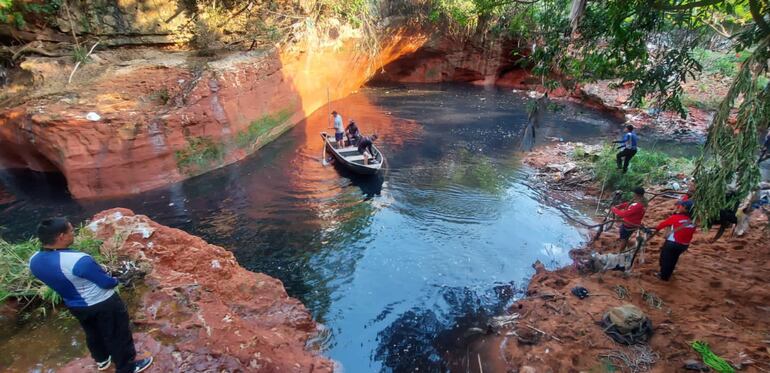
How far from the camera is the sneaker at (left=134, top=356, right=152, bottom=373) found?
→ 12.0 ft

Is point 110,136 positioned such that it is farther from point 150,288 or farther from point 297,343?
point 297,343

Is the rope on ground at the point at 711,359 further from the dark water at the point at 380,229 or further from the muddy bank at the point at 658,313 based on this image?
the dark water at the point at 380,229

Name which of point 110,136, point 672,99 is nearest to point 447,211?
point 672,99

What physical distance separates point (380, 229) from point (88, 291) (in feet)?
22.1

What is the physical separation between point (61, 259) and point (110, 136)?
28.5ft

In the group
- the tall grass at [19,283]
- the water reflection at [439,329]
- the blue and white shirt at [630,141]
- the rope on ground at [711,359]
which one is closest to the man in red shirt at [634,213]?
the water reflection at [439,329]

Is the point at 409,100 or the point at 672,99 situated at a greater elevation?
the point at 672,99

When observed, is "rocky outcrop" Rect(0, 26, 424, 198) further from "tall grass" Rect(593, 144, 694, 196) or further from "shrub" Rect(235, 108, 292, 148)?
"tall grass" Rect(593, 144, 694, 196)

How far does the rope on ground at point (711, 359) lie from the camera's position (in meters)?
4.43

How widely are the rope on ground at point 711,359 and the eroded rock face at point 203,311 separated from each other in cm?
452

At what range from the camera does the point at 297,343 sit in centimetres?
548

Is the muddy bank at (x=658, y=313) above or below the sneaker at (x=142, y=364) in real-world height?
below

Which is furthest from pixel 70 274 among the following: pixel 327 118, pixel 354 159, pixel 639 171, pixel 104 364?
pixel 327 118

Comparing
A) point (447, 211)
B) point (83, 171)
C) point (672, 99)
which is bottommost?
point (447, 211)
